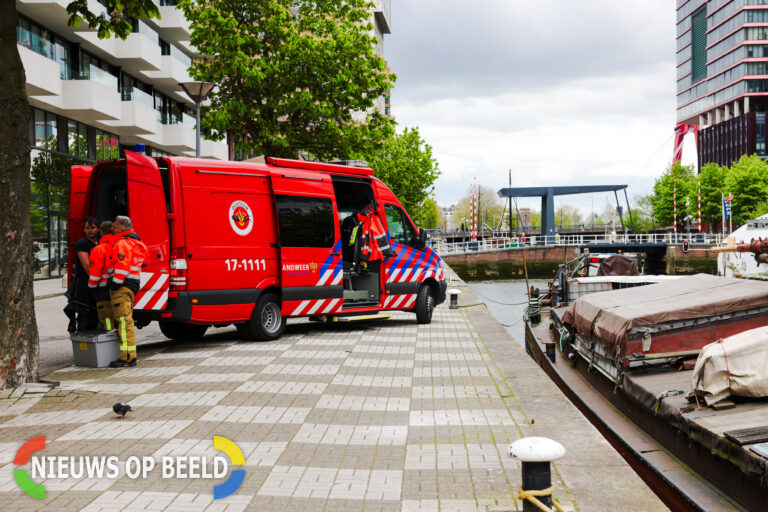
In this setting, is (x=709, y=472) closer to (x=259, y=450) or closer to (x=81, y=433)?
(x=259, y=450)

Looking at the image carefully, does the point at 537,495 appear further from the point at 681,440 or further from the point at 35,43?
the point at 35,43

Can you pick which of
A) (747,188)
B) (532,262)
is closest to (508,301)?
(532,262)

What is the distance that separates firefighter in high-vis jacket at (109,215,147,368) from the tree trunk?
1432 millimetres

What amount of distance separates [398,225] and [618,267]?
43.4 ft

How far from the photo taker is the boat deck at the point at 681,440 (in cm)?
570

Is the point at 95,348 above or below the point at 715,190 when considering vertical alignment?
below

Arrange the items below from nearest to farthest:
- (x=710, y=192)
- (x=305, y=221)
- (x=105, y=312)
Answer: (x=105, y=312) → (x=305, y=221) → (x=710, y=192)

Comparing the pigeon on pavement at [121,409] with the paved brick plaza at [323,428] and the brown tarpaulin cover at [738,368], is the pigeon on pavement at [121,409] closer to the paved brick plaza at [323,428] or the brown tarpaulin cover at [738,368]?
the paved brick plaza at [323,428]

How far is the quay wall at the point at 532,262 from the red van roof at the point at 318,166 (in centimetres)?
5663

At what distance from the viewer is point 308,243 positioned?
13.3m

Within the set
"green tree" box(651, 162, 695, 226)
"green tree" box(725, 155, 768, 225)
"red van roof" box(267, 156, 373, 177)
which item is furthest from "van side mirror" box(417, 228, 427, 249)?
"green tree" box(651, 162, 695, 226)

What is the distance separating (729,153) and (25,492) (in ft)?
418

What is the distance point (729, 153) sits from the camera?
11862 cm

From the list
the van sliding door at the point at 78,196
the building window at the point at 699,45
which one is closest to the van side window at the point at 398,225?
the van sliding door at the point at 78,196
